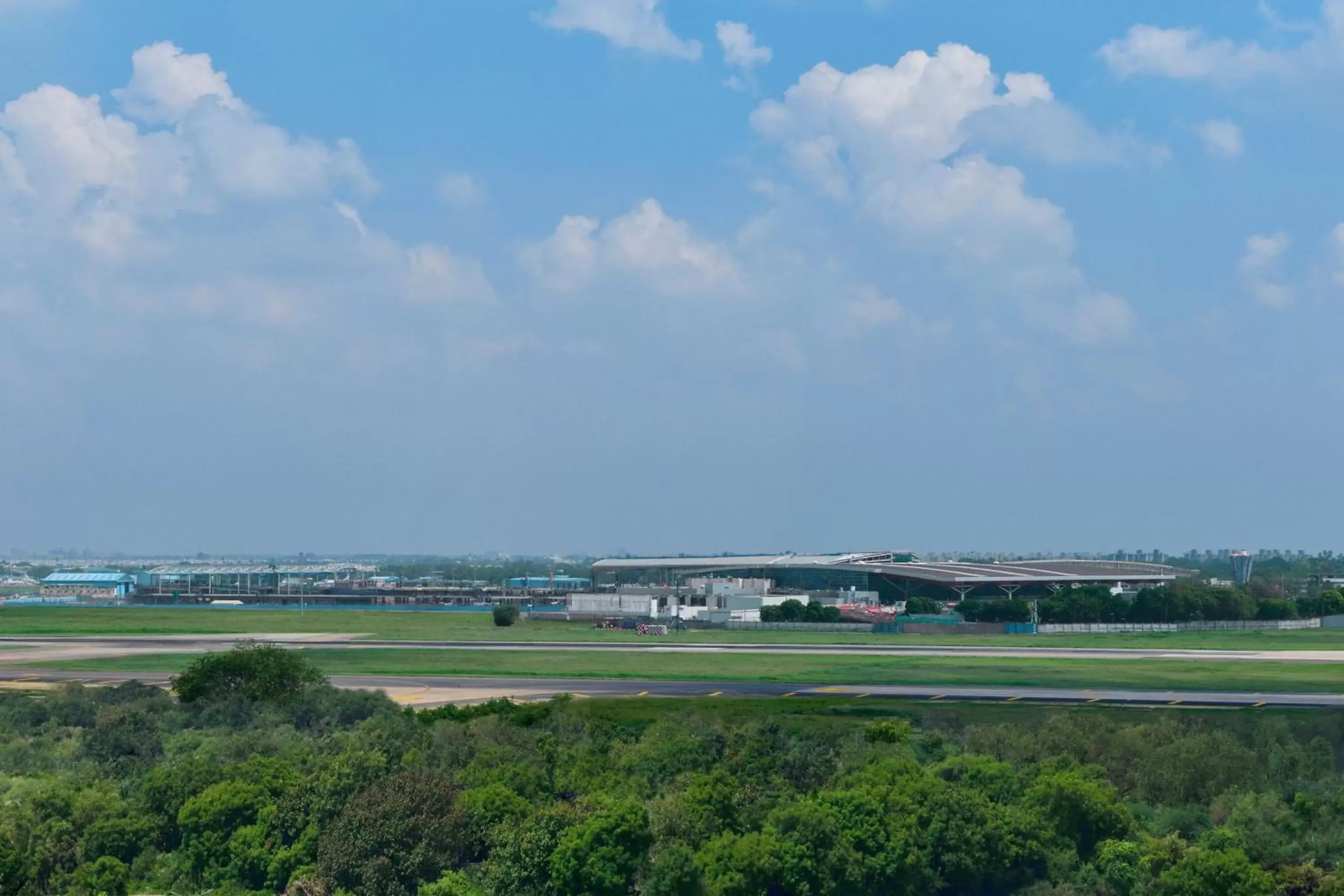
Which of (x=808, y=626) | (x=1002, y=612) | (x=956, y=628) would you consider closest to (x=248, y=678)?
(x=808, y=626)

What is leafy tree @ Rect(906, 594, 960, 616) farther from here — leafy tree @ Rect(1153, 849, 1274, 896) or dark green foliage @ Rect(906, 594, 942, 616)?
leafy tree @ Rect(1153, 849, 1274, 896)

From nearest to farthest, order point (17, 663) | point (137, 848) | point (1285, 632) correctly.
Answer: point (137, 848), point (17, 663), point (1285, 632)

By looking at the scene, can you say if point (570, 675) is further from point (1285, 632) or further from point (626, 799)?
point (1285, 632)

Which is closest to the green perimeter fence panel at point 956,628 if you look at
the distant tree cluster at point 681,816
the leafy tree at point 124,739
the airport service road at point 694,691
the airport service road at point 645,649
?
the airport service road at point 645,649

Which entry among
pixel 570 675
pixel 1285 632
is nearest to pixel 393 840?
pixel 570 675

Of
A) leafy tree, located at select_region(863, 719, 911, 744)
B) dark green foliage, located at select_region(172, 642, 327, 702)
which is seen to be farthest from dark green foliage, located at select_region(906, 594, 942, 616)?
leafy tree, located at select_region(863, 719, 911, 744)
